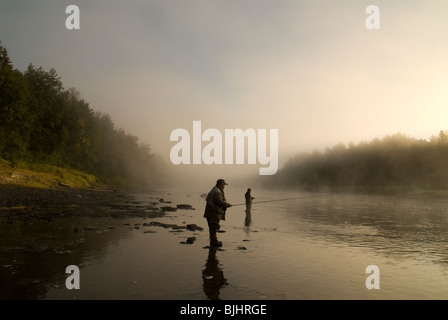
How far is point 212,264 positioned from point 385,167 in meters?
147

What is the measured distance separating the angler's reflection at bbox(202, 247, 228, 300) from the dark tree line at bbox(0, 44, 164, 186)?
1864 inches

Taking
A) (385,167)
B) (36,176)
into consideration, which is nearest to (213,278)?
(36,176)

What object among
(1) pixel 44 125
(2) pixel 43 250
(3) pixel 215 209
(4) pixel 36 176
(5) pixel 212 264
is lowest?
(5) pixel 212 264

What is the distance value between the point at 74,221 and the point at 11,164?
3401cm

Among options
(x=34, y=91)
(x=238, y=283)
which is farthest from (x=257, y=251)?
(x=34, y=91)

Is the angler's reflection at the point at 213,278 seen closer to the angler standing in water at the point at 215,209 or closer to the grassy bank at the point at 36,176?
the angler standing in water at the point at 215,209

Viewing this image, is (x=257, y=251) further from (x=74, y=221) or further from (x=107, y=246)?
(x=74, y=221)

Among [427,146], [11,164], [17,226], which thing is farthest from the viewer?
[427,146]

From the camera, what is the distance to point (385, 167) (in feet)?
454

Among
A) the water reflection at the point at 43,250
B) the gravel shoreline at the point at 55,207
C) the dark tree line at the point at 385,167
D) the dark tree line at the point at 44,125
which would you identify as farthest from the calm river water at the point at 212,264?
the dark tree line at the point at 385,167

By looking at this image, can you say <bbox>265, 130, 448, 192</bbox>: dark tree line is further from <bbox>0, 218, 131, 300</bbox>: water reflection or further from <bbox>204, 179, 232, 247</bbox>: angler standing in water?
<bbox>0, 218, 131, 300</bbox>: water reflection

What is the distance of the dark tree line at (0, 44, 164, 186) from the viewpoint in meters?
49.2

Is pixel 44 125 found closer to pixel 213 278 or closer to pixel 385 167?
pixel 213 278
